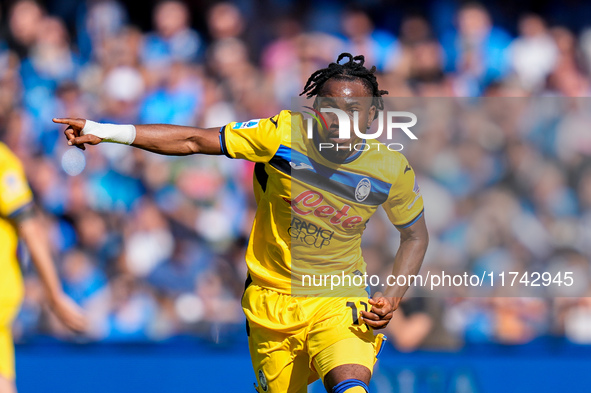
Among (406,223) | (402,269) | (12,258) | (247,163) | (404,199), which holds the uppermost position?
(247,163)

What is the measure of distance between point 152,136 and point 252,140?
0.54 metres

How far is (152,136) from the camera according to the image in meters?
3.84

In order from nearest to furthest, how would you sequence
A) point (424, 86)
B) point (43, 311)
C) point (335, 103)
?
point (335, 103) → point (43, 311) → point (424, 86)

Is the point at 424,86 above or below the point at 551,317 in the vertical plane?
above

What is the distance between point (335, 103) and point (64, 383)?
3.64 meters

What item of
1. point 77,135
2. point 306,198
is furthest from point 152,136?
point 306,198

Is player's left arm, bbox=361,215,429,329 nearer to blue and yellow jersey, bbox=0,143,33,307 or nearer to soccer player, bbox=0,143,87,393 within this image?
soccer player, bbox=0,143,87,393

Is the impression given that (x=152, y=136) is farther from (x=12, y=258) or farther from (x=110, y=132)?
(x=12, y=258)

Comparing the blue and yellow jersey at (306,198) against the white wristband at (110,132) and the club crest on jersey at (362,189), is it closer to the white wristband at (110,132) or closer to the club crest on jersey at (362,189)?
the club crest on jersey at (362,189)

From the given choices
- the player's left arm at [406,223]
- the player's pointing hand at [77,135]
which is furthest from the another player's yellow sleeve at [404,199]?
the player's pointing hand at [77,135]

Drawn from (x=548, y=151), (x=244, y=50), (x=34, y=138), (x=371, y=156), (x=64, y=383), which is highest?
(x=244, y=50)

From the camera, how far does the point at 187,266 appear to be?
698 centimetres

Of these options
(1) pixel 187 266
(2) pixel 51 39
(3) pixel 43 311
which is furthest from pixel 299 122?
(2) pixel 51 39

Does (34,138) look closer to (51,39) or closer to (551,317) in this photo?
(51,39)
